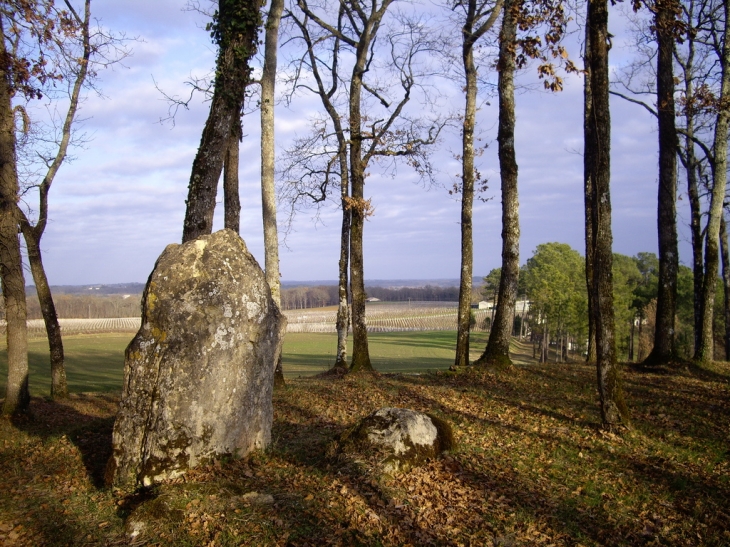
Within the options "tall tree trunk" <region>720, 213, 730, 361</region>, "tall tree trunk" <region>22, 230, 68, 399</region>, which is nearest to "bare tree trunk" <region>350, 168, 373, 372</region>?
"tall tree trunk" <region>22, 230, 68, 399</region>

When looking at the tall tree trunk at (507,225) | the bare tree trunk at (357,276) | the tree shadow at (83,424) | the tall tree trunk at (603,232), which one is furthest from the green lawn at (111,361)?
the tall tree trunk at (603,232)

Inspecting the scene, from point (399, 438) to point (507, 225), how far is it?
829 cm

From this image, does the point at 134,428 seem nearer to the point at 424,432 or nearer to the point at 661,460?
the point at 424,432

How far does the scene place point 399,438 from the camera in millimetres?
6672

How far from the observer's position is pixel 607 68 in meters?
8.48

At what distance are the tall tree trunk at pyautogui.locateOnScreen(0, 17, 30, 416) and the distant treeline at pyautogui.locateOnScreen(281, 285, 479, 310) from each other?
102359 mm

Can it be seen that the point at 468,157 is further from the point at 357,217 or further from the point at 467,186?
the point at 357,217

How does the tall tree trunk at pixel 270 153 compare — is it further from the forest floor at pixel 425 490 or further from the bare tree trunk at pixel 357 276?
the forest floor at pixel 425 490

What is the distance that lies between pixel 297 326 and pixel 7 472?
257 feet

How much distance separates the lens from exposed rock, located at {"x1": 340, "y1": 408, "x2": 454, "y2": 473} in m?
6.54

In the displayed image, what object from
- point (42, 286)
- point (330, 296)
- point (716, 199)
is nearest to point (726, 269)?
point (716, 199)

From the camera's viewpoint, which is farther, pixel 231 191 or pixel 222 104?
pixel 231 191

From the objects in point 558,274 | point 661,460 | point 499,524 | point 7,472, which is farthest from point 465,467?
point 558,274

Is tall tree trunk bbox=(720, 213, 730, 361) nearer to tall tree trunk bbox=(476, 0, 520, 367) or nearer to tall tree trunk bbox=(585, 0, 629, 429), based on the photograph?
tall tree trunk bbox=(476, 0, 520, 367)
